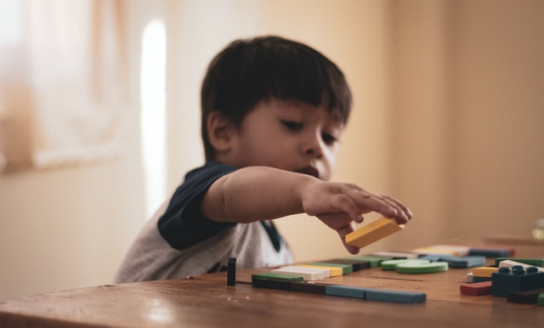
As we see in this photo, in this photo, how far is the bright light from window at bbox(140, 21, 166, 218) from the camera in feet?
6.00

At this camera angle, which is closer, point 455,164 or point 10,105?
point 10,105

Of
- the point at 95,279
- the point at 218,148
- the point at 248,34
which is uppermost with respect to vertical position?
the point at 248,34

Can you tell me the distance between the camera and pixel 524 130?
8.73 feet

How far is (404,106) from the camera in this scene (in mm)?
3002

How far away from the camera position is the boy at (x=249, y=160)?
2.50 feet

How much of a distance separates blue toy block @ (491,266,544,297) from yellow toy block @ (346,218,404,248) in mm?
96

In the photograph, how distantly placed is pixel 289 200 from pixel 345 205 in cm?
11

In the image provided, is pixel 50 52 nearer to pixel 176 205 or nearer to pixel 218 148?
pixel 218 148

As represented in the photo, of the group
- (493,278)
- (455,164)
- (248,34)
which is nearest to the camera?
(493,278)

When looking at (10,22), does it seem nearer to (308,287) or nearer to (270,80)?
(270,80)

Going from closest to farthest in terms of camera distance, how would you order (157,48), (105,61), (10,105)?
(10,105) < (105,61) < (157,48)

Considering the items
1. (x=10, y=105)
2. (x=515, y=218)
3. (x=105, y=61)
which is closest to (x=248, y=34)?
(x=105, y=61)

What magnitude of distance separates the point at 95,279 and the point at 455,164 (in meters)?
1.71

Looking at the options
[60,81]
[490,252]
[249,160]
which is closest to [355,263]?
[490,252]
